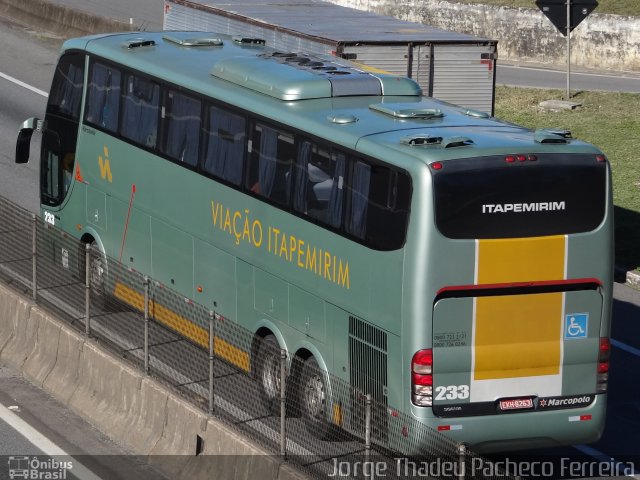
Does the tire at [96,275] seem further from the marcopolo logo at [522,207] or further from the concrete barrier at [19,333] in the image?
the marcopolo logo at [522,207]

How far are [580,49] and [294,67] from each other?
26.3 m

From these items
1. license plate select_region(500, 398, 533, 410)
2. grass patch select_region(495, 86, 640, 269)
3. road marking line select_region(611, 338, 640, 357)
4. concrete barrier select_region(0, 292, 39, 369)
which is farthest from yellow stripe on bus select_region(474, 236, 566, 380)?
grass patch select_region(495, 86, 640, 269)

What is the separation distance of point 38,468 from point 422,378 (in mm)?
4156

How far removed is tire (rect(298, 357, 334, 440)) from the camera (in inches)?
509

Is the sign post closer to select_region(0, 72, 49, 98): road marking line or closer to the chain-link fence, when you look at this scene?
select_region(0, 72, 49, 98): road marking line

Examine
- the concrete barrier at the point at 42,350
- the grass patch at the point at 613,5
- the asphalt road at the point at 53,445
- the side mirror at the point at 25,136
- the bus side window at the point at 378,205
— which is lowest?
the asphalt road at the point at 53,445

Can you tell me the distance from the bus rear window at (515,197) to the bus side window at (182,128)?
5057 mm

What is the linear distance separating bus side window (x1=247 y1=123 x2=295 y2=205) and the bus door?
4.91 metres

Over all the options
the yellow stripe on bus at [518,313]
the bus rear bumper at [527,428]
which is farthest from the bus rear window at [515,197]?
the bus rear bumper at [527,428]

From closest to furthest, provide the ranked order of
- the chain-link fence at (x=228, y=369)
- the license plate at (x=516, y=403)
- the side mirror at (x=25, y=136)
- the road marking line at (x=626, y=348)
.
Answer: the chain-link fence at (x=228, y=369) → the license plate at (x=516, y=403) → the road marking line at (x=626, y=348) → the side mirror at (x=25, y=136)

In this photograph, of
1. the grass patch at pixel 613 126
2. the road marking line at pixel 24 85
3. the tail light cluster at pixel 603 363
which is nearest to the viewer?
the tail light cluster at pixel 603 363

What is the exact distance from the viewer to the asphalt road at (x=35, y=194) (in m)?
16.0

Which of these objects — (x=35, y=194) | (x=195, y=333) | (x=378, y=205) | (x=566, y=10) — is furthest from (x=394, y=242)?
(x=566, y=10)

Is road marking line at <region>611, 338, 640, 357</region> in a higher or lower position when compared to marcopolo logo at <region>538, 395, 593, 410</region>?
lower
